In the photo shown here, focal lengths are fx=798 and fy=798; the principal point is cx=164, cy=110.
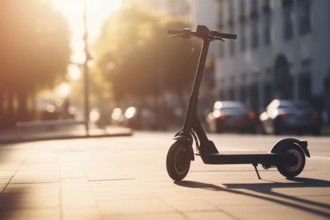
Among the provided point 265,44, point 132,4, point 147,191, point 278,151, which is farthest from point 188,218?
point 132,4

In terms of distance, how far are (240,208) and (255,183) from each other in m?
2.58

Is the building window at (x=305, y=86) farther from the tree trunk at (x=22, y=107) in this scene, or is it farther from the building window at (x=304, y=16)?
the tree trunk at (x=22, y=107)

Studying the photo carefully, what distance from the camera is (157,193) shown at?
9398 millimetres

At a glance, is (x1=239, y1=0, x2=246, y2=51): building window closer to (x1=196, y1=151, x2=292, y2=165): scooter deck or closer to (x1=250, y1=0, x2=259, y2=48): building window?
(x1=250, y1=0, x2=259, y2=48): building window

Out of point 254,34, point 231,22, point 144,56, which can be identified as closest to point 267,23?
point 254,34

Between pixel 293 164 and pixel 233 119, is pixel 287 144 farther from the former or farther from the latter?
pixel 233 119

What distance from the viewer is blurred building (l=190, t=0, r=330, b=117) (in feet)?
153

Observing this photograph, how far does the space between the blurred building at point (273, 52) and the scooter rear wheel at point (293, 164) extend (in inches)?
1359

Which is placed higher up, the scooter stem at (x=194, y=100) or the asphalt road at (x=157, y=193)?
the scooter stem at (x=194, y=100)

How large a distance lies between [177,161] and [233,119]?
25.0 meters

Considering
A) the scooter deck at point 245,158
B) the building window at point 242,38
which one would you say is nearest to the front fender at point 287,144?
the scooter deck at point 245,158

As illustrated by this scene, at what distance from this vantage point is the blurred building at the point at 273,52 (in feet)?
153

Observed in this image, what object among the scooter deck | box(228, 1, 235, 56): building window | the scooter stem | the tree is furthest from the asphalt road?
box(228, 1, 235, 56): building window

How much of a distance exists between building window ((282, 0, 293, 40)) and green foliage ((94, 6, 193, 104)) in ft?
59.0
